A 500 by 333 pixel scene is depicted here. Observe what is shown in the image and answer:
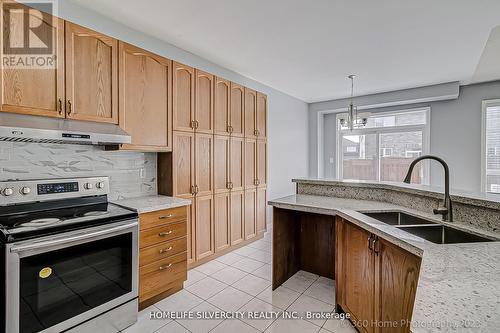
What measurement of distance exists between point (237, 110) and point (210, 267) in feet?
7.00

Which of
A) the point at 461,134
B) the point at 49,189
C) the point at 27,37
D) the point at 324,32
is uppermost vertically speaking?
the point at 324,32

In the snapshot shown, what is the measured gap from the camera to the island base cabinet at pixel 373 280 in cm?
132

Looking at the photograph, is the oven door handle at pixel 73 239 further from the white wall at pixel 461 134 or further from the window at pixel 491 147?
the window at pixel 491 147

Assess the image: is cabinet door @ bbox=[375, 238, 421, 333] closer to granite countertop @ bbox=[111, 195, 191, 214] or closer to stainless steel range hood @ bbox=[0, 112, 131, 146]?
granite countertop @ bbox=[111, 195, 191, 214]

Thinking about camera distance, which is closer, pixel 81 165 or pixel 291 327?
pixel 291 327

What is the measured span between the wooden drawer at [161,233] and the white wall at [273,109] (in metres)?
1.94

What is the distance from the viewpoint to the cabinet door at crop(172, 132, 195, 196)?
9.20 feet

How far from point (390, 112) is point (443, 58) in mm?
2133

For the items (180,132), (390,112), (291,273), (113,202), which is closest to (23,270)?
(113,202)

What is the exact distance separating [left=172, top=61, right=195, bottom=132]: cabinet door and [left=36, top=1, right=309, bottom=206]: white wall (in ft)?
1.01

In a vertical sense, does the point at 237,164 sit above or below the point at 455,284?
above

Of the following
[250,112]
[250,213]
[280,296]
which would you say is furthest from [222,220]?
[250,112]

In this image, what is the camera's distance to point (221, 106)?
337 cm

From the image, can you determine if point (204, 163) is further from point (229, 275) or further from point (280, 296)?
point (280, 296)
